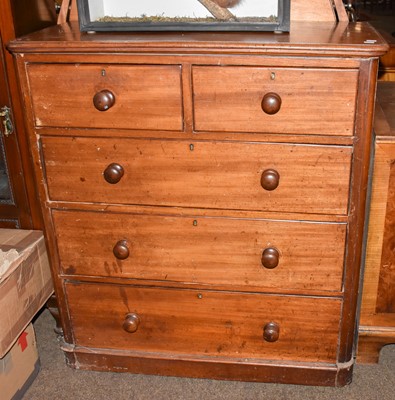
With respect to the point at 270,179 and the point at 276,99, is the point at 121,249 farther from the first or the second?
the point at 276,99

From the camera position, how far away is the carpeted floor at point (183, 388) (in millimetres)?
2143

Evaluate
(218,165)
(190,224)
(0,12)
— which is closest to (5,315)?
(190,224)

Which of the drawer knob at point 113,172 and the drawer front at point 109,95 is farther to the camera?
the drawer knob at point 113,172

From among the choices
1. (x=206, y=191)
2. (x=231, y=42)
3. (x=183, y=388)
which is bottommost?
(x=183, y=388)

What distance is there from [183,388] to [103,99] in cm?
113

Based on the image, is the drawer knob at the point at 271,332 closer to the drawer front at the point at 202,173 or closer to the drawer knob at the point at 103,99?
the drawer front at the point at 202,173

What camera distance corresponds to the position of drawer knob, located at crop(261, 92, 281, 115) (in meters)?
1.71

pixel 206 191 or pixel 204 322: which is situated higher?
pixel 206 191

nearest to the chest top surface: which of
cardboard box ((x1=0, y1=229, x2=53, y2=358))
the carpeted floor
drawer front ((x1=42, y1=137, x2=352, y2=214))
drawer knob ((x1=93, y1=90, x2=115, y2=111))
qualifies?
drawer knob ((x1=93, y1=90, x2=115, y2=111))

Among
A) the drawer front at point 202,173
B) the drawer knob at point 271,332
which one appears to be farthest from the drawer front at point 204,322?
the drawer front at point 202,173

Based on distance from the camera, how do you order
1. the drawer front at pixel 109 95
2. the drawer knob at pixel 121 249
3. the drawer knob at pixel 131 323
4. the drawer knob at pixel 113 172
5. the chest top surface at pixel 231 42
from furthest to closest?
the drawer knob at pixel 131 323
the drawer knob at pixel 121 249
the drawer knob at pixel 113 172
the drawer front at pixel 109 95
the chest top surface at pixel 231 42

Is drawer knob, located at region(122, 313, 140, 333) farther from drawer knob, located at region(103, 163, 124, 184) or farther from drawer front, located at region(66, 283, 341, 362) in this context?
drawer knob, located at region(103, 163, 124, 184)

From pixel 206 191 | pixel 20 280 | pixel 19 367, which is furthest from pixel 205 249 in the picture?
pixel 19 367

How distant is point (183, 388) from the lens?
219 centimetres
